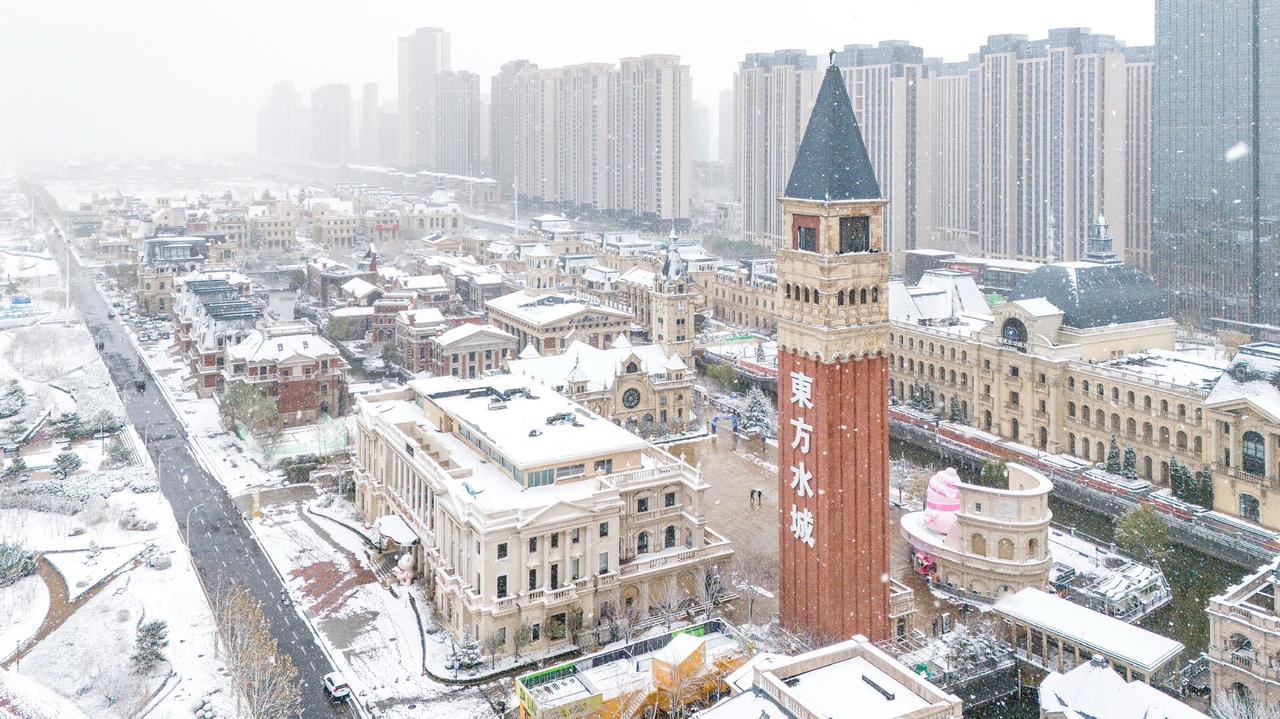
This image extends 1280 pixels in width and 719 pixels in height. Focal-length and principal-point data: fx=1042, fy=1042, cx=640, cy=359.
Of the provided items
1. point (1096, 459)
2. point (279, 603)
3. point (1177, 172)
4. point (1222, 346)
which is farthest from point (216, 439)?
point (1177, 172)

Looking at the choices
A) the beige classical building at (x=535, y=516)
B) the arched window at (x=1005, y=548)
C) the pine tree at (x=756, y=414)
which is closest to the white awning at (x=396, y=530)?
the beige classical building at (x=535, y=516)

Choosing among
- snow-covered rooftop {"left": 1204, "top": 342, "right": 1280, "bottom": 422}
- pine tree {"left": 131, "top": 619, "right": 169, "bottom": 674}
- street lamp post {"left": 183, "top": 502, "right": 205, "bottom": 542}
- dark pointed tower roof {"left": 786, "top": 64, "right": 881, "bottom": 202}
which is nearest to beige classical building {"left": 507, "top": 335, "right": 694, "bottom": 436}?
street lamp post {"left": 183, "top": 502, "right": 205, "bottom": 542}

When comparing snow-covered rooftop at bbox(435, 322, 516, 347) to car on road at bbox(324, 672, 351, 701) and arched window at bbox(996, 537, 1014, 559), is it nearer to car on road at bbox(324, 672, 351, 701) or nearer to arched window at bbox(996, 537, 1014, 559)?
car on road at bbox(324, 672, 351, 701)

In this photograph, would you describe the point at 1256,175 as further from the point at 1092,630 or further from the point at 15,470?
the point at 15,470

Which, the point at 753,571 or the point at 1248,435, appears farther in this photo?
the point at 1248,435

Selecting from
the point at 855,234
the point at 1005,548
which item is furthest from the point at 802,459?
the point at 1005,548

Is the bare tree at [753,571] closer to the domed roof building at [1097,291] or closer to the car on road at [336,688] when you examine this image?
the car on road at [336,688]
